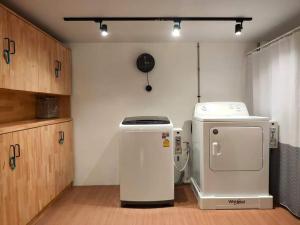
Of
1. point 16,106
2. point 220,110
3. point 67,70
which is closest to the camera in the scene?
point 16,106

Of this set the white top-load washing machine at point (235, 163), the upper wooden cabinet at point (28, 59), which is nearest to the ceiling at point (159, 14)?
the upper wooden cabinet at point (28, 59)

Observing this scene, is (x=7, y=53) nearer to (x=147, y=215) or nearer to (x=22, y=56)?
(x=22, y=56)

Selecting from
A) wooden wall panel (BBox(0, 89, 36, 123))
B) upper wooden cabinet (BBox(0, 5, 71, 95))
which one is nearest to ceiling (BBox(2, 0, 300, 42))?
upper wooden cabinet (BBox(0, 5, 71, 95))

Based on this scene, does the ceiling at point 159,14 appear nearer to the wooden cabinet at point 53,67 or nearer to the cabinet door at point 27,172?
the wooden cabinet at point 53,67

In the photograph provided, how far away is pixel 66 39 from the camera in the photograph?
355 centimetres

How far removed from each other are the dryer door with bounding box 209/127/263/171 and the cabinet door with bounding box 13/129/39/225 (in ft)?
6.50

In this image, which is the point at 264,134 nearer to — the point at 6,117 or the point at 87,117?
the point at 87,117

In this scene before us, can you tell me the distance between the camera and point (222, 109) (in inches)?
136

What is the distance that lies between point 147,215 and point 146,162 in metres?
0.60

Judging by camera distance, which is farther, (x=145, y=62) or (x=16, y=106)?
(x=145, y=62)

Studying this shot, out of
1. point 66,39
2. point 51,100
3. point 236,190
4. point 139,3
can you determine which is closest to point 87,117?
point 51,100

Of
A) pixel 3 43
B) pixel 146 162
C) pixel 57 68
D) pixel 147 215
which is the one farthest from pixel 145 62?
pixel 147 215

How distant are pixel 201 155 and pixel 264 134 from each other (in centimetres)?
78

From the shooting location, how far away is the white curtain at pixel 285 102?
2531 millimetres
